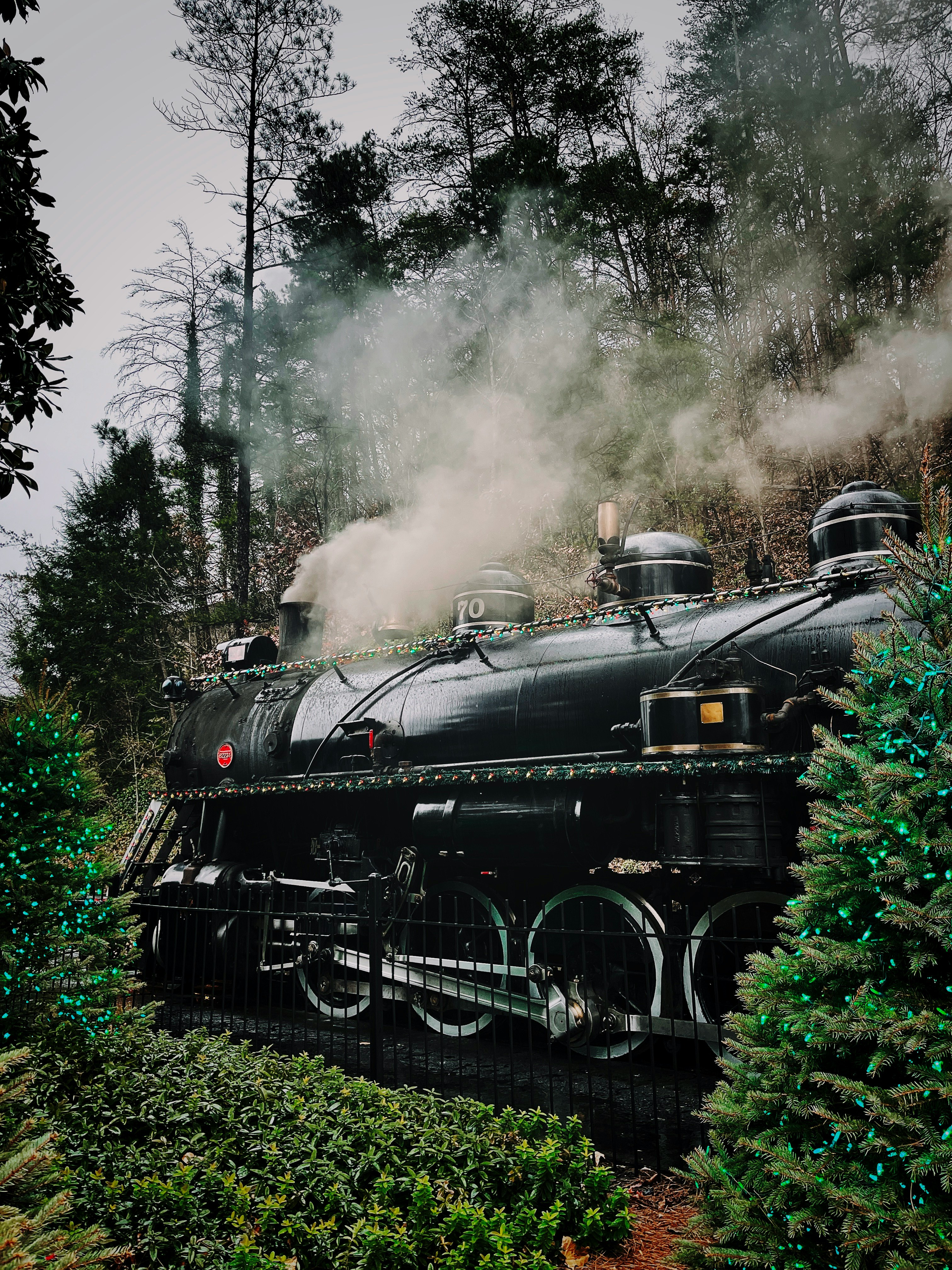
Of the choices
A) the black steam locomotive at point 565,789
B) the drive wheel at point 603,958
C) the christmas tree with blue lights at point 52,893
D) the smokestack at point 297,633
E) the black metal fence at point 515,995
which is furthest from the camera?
the smokestack at point 297,633

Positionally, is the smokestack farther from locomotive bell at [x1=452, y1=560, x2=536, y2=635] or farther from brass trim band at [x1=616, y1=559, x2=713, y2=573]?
brass trim band at [x1=616, y1=559, x2=713, y2=573]

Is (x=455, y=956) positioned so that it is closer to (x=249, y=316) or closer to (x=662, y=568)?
(x=662, y=568)

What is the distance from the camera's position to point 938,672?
259 centimetres

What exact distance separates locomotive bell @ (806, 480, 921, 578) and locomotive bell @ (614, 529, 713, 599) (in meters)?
1.04

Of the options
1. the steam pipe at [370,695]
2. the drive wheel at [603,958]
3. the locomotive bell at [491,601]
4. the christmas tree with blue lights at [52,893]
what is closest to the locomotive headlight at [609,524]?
the locomotive bell at [491,601]

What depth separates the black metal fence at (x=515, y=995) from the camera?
4922 mm

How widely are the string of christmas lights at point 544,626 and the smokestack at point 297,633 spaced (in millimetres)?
484

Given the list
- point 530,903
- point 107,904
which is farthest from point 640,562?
point 107,904

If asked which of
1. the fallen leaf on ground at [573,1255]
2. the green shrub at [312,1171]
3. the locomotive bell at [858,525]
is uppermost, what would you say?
the locomotive bell at [858,525]

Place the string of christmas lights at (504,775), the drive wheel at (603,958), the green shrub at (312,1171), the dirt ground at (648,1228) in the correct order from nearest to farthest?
the green shrub at (312,1171)
the dirt ground at (648,1228)
the string of christmas lights at (504,775)
the drive wheel at (603,958)

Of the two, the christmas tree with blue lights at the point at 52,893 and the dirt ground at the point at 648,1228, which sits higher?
the christmas tree with blue lights at the point at 52,893

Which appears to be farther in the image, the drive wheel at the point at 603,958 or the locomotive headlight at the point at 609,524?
the locomotive headlight at the point at 609,524

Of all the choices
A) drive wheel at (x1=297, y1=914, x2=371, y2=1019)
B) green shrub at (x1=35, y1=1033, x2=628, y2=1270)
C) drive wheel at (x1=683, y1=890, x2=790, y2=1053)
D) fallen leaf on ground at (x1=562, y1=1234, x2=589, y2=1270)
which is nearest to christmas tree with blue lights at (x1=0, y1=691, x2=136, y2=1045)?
green shrub at (x1=35, y1=1033, x2=628, y2=1270)

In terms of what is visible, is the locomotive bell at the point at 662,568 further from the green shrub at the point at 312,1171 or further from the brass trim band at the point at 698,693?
the green shrub at the point at 312,1171
